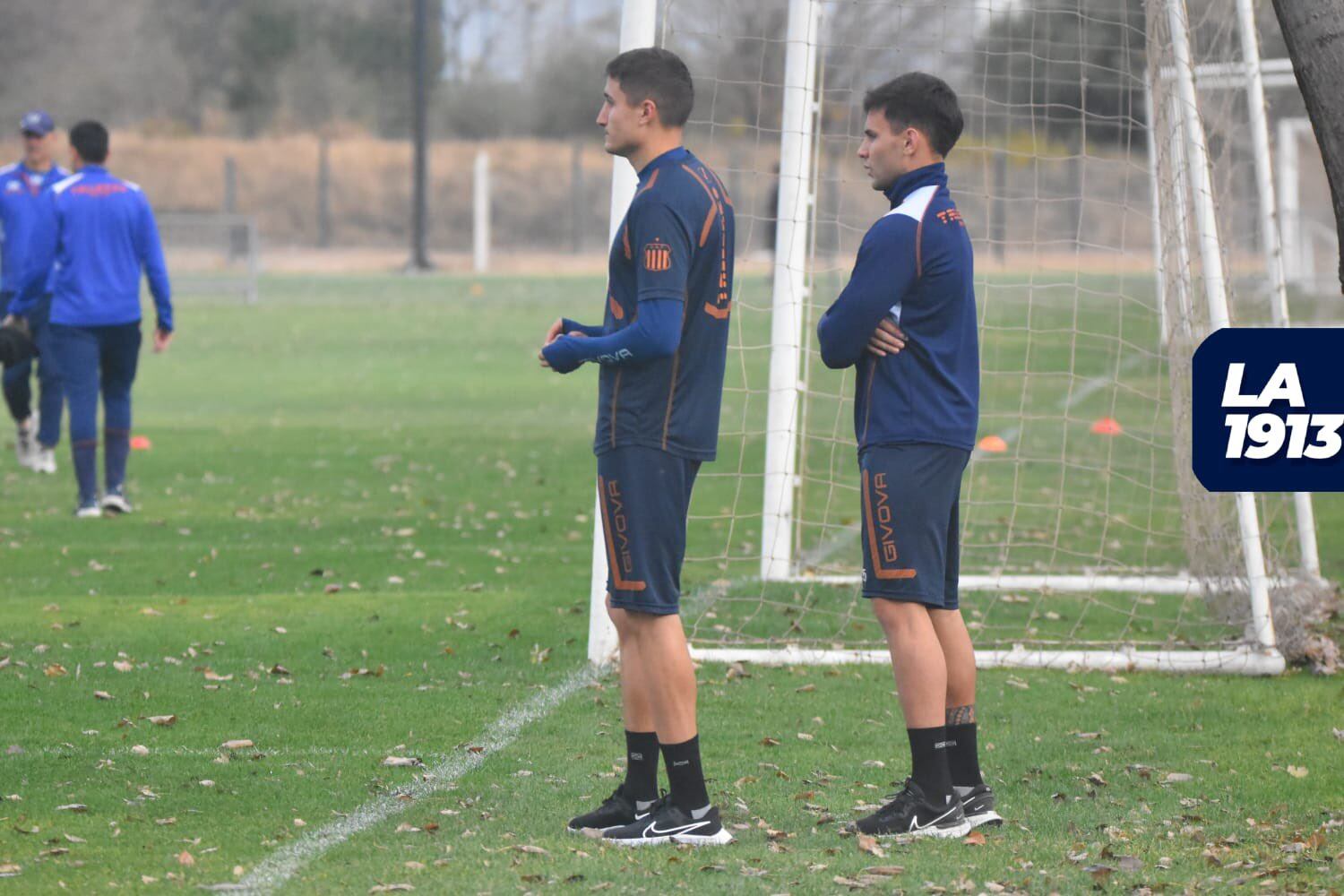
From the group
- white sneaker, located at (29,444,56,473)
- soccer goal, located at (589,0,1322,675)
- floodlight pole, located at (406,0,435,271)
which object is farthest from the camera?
floodlight pole, located at (406,0,435,271)

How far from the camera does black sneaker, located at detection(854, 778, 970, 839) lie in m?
4.83

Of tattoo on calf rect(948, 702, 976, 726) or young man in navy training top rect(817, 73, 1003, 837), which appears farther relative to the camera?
tattoo on calf rect(948, 702, 976, 726)

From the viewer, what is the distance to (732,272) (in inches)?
183

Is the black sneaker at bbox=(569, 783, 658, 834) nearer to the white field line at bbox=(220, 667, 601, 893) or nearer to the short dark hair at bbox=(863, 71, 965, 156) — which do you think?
the white field line at bbox=(220, 667, 601, 893)

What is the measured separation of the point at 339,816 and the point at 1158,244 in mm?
5094

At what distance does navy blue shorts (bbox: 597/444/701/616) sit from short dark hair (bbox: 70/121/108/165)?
6.56 meters

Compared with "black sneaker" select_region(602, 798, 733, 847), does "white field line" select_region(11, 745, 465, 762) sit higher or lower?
lower

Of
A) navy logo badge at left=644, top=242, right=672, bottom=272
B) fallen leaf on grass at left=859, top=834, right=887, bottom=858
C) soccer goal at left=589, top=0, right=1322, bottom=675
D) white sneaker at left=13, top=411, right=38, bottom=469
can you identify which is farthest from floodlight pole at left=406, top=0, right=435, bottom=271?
fallen leaf on grass at left=859, top=834, right=887, bottom=858

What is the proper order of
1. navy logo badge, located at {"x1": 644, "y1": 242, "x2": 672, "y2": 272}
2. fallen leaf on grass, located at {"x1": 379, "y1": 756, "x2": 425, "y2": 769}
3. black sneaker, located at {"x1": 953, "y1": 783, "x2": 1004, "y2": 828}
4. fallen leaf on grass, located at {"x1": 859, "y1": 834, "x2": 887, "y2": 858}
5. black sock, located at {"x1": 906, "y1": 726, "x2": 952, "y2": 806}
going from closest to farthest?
navy logo badge, located at {"x1": 644, "y1": 242, "x2": 672, "y2": 272}, fallen leaf on grass, located at {"x1": 859, "y1": 834, "x2": 887, "y2": 858}, black sock, located at {"x1": 906, "y1": 726, "x2": 952, "y2": 806}, black sneaker, located at {"x1": 953, "y1": 783, "x2": 1004, "y2": 828}, fallen leaf on grass, located at {"x1": 379, "y1": 756, "x2": 425, "y2": 769}

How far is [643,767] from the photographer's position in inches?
191

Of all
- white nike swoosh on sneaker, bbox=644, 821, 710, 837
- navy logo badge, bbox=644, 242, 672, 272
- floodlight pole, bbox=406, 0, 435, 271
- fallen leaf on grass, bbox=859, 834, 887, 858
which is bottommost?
fallen leaf on grass, bbox=859, 834, 887, 858

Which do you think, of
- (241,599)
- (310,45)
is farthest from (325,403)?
(310,45)

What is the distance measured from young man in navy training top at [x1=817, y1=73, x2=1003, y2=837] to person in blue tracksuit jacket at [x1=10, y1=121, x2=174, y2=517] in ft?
20.7

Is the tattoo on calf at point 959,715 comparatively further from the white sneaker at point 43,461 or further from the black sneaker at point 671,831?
the white sneaker at point 43,461
